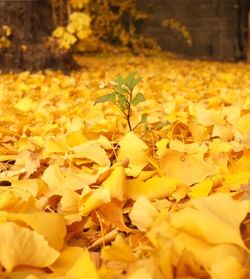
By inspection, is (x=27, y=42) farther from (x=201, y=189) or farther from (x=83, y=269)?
(x=83, y=269)

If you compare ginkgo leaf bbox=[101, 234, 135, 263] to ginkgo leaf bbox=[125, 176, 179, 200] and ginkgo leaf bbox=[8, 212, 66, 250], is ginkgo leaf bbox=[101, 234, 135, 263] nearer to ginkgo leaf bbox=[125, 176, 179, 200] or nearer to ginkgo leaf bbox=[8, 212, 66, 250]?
ginkgo leaf bbox=[8, 212, 66, 250]

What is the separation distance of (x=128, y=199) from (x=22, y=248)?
0.39m

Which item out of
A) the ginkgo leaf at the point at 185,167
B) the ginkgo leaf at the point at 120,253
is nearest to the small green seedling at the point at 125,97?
the ginkgo leaf at the point at 185,167

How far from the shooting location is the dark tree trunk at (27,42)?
5.70 m

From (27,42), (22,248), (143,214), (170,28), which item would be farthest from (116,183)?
(170,28)

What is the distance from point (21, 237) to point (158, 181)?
1.51 feet

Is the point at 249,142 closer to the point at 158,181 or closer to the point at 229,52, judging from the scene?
the point at 158,181

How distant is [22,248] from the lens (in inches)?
38.6

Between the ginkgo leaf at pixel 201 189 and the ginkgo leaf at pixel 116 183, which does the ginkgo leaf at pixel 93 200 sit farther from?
the ginkgo leaf at pixel 201 189

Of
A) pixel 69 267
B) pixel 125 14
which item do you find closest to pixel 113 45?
pixel 125 14

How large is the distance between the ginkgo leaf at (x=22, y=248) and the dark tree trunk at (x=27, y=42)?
4746 mm

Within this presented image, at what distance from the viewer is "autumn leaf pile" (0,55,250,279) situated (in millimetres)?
945

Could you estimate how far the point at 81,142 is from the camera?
184cm

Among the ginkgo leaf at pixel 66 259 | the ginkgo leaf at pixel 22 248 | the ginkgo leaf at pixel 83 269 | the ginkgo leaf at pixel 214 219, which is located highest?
the ginkgo leaf at pixel 214 219
